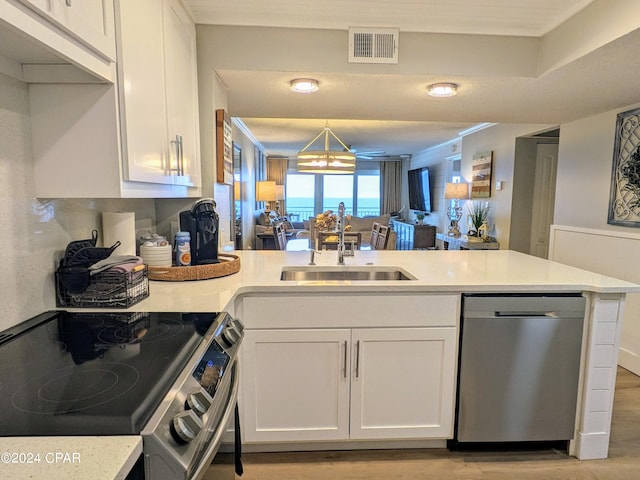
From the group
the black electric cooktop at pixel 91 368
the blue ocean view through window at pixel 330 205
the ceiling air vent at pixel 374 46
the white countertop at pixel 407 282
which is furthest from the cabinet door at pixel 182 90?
the blue ocean view through window at pixel 330 205

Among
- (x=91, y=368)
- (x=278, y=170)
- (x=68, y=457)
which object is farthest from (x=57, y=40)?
(x=278, y=170)

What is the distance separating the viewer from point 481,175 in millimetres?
5379

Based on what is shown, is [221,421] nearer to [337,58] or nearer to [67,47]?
[67,47]

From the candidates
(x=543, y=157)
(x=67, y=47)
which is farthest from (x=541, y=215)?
(x=67, y=47)

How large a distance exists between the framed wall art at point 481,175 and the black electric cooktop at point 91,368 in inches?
191

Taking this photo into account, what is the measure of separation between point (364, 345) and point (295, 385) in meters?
0.38

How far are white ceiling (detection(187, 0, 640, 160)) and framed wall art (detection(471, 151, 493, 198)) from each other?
1902 mm

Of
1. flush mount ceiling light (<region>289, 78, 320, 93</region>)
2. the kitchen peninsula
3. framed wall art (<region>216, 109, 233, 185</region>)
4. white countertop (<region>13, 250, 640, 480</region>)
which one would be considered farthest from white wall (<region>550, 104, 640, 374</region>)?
framed wall art (<region>216, 109, 233, 185</region>)

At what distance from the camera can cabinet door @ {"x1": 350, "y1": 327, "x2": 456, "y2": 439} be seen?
5.92ft

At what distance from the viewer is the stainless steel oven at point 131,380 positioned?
2.29ft

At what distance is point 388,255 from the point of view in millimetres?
2592

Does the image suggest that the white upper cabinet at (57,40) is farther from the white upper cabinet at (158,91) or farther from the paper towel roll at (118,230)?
the paper towel roll at (118,230)

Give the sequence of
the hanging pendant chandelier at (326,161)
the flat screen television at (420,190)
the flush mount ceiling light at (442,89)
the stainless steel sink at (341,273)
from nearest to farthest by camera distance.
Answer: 1. the stainless steel sink at (341,273)
2. the flush mount ceiling light at (442,89)
3. the hanging pendant chandelier at (326,161)
4. the flat screen television at (420,190)

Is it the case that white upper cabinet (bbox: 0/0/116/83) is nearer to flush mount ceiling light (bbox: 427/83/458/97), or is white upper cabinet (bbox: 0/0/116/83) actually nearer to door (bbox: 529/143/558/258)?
flush mount ceiling light (bbox: 427/83/458/97)
